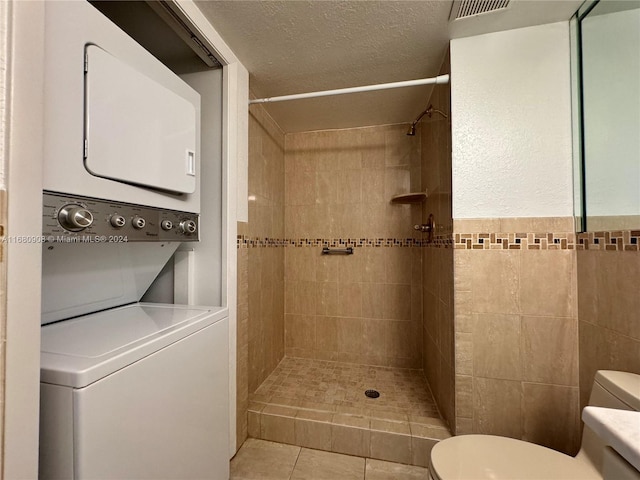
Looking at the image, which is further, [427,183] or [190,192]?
[427,183]

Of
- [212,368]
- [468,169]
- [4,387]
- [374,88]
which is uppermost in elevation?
[374,88]

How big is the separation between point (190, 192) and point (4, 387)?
33.1 inches

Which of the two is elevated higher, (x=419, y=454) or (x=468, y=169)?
(x=468, y=169)

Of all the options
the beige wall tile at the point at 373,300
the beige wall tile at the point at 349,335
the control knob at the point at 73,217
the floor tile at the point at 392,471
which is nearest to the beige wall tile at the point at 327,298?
the beige wall tile at the point at 349,335

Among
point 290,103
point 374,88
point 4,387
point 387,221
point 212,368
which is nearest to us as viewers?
point 4,387

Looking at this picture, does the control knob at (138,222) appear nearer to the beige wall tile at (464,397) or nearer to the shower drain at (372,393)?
the beige wall tile at (464,397)

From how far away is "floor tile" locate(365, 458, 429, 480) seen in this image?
1470mm

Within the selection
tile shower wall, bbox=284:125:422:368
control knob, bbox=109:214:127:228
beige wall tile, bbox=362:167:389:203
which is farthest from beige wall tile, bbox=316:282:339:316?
control knob, bbox=109:214:127:228

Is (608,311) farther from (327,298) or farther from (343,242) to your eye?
(327,298)

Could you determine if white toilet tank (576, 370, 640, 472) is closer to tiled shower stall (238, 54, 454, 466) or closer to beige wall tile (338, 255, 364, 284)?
tiled shower stall (238, 54, 454, 466)

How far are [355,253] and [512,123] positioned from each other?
61.0 inches

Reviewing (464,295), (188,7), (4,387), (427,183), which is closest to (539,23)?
(427,183)

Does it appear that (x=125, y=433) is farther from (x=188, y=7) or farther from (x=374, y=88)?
(x=374, y=88)

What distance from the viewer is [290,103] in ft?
7.08
